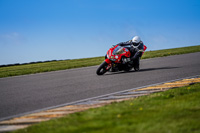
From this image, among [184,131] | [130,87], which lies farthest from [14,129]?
[130,87]

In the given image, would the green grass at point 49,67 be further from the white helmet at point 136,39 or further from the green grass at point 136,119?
the green grass at point 136,119

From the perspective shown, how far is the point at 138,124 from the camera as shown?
458 cm

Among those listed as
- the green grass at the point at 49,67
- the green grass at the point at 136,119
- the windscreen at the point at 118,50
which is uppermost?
the windscreen at the point at 118,50

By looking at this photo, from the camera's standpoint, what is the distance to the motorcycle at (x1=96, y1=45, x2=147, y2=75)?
488 inches

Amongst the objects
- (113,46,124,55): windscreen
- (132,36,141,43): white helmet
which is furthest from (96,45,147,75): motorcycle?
(132,36,141,43): white helmet

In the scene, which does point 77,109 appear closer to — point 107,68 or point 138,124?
point 138,124

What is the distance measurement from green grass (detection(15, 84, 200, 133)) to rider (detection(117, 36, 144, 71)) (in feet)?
20.9

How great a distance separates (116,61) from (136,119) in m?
7.70

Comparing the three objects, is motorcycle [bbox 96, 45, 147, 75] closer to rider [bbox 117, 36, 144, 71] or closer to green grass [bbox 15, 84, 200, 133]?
rider [bbox 117, 36, 144, 71]

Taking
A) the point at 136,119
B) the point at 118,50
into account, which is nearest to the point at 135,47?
the point at 118,50

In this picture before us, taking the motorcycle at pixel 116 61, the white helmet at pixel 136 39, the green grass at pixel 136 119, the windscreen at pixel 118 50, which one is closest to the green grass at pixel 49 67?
the motorcycle at pixel 116 61

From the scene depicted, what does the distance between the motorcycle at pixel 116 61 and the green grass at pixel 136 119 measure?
5.88 metres

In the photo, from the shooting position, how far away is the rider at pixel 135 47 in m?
12.9

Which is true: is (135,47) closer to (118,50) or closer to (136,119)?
(118,50)
